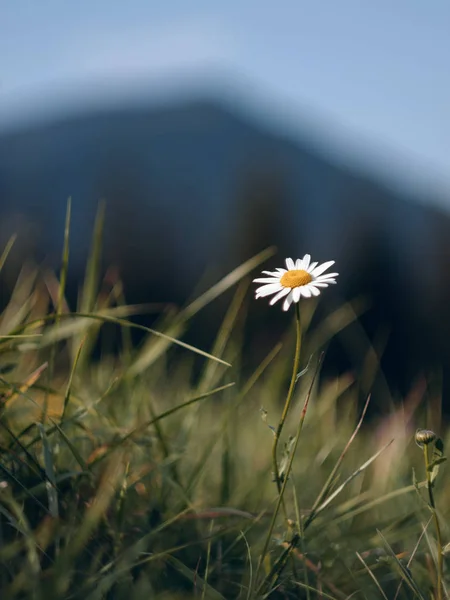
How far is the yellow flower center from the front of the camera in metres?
1.01

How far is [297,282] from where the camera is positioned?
1007 millimetres

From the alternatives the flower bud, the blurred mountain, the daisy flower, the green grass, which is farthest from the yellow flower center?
the blurred mountain

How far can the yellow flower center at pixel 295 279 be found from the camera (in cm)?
101

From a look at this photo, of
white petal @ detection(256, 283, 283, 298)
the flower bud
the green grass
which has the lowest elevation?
the green grass

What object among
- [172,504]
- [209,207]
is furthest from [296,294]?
[209,207]

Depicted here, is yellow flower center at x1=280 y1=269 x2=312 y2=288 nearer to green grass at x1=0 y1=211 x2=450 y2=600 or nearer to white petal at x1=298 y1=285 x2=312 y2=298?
white petal at x1=298 y1=285 x2=312 y2=298

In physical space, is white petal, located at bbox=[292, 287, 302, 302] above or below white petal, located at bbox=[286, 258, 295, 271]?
below

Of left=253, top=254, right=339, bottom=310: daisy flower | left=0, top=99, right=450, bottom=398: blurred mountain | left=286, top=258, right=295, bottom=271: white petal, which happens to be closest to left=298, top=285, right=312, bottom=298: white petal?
left=253, top=254, right=339, bottom=310: daisy flower

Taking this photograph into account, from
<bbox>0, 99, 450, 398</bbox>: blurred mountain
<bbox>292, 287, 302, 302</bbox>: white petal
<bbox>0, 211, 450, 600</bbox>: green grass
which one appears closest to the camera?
<bbox>292, 287, 302, 302</bbox>: white petal

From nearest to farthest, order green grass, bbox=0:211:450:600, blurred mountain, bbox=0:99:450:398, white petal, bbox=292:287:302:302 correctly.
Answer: white petal, bbox=292:287:302:302, green grass, bbox=0:211:450:600, blurred mountain, bbox=0:99:450:398

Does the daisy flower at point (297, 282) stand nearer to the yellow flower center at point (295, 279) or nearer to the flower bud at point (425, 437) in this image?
the yellow flower center at point (295, 279)

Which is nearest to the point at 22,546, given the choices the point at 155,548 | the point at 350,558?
the point at 155,548

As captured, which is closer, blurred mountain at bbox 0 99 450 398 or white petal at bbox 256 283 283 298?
white petal at bbox 256 283 283 298

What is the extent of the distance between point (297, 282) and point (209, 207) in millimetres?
85378
